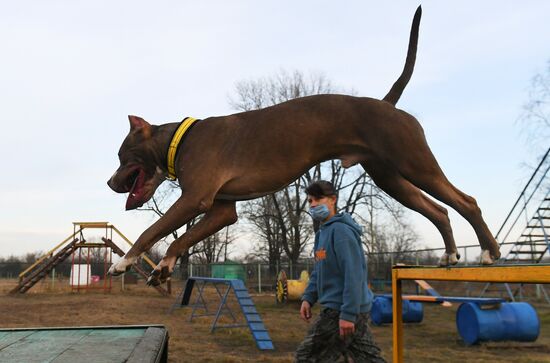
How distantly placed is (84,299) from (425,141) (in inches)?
804

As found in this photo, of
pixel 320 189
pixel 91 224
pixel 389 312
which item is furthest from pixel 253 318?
pixel 91 224

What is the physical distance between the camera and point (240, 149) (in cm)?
340

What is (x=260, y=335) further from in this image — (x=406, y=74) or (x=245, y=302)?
(x=406, y=74)

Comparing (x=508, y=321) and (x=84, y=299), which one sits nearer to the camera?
(x=508, y=321)

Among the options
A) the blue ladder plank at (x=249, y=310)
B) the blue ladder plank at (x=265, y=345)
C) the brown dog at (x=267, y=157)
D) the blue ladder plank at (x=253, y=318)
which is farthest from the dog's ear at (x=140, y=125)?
the blue ladder plank at (x=249, y=310)

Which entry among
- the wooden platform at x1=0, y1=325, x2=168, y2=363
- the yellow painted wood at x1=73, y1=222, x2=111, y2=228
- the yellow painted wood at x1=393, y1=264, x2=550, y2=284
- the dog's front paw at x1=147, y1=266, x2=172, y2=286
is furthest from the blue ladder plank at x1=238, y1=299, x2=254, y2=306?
the yellow painted wood at x1=73, y1=222, x2=111, y2=228

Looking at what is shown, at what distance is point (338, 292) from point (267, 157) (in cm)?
111

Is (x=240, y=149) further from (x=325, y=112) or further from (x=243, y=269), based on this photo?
(x=243, y=269)

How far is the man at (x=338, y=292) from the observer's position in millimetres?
3514

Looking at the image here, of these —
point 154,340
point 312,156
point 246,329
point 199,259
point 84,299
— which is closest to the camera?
point 312,156

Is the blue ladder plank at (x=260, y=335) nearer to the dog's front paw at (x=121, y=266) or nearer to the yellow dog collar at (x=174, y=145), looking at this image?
the yellow dog collar at (x=174, y=145)

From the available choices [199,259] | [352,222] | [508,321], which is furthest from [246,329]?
[199,259]

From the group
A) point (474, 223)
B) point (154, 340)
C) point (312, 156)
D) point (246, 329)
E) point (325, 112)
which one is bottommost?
point (246, 329)

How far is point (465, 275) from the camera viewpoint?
11.1 ft
